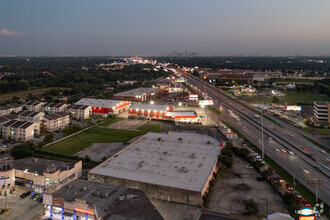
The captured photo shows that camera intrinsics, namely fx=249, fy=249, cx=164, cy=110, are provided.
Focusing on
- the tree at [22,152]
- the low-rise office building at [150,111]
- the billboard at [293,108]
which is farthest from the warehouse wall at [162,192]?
the billboard at [293,108]

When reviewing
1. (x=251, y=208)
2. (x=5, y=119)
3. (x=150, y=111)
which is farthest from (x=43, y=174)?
(x=150, y=111)

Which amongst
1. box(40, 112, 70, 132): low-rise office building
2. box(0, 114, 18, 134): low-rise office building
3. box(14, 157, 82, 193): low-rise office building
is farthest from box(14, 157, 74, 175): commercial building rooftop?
box(0, 114, 18, 134): low-rise office building

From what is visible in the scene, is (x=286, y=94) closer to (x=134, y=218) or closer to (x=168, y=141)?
(x=168, y=141)

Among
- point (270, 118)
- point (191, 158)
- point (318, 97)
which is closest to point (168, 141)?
point (191, 158)

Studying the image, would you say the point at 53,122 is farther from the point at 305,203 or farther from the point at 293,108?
the point at 293,108

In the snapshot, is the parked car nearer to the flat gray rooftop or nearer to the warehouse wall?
the flat gray rooftop

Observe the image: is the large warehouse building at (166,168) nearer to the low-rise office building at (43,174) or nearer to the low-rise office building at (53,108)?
the low-rise office building at (43,174)
